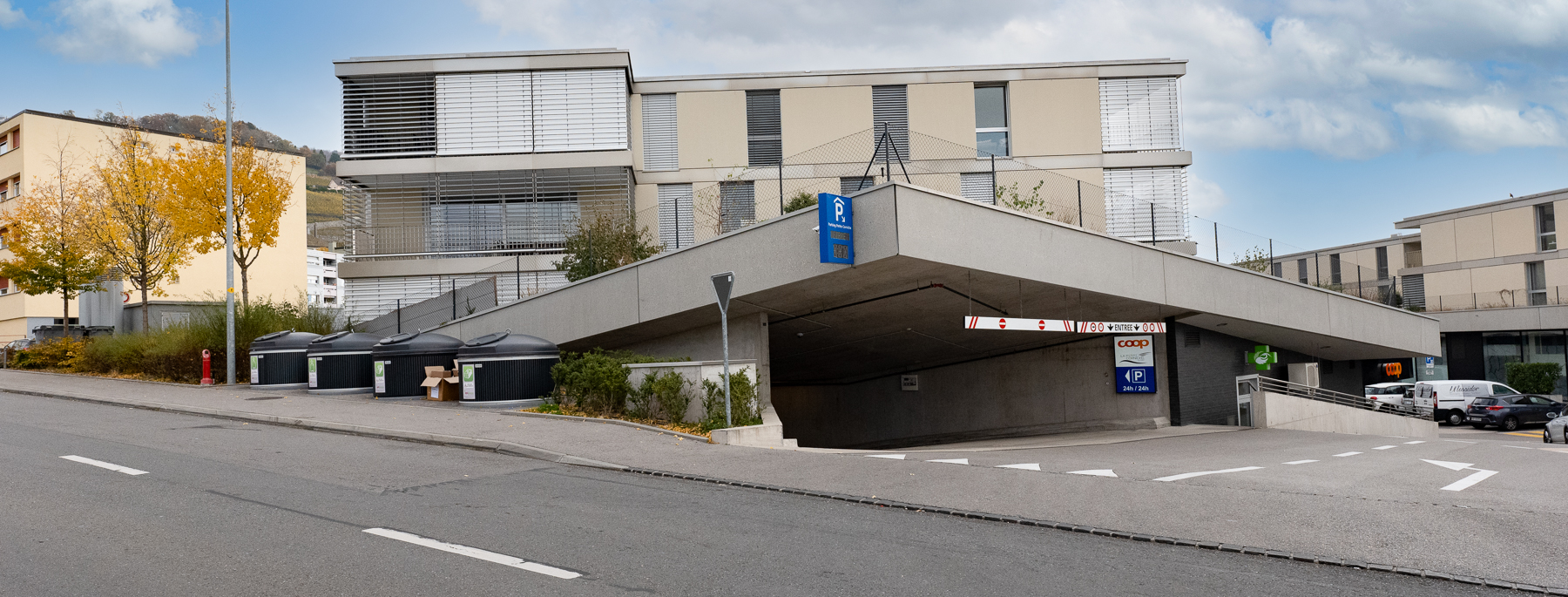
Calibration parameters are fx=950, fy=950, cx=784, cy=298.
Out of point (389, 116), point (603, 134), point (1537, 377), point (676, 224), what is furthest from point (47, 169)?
point (1537, 377)

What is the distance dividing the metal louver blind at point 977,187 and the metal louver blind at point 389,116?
67.3 feet

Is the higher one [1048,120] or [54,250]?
[1048,120]

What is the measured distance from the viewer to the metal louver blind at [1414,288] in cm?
5562

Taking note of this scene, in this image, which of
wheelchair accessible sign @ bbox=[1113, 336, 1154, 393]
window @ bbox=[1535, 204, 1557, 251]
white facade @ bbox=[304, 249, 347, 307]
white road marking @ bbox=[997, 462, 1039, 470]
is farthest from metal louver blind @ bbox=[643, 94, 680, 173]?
white facade @ bbox=[304, 249, 347, 307]

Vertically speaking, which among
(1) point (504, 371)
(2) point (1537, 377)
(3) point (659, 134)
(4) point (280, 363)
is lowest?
(2) point (1537, 377)

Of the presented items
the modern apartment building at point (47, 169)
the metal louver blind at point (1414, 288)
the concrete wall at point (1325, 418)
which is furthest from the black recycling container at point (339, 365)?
the metal louver blind at point (1414, 288)

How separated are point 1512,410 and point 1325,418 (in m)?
14.5

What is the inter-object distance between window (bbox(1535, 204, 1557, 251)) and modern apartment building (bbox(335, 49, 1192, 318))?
2788cm

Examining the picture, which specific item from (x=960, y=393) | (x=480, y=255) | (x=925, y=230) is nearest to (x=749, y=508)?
(x=925, y=230)

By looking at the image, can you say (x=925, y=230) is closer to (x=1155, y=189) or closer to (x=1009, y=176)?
(x=1009, y=176)

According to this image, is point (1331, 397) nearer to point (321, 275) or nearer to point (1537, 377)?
point (1537, 377)

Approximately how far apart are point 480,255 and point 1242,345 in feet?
74.6

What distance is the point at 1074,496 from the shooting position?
9.36 meters

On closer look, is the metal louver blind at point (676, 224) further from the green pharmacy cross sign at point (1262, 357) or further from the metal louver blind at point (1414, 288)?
the metal louver blind at point (1414, 288)
